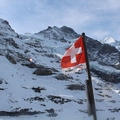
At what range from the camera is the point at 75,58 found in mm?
8031

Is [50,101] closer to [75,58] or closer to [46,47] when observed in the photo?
[75,58]

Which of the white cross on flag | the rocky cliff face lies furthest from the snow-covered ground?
the rocky cliff face

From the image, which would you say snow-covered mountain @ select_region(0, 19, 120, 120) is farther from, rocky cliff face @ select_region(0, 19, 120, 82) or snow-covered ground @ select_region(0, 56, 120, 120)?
rocky cliff face @ select_region(0, 19, 120, 82)

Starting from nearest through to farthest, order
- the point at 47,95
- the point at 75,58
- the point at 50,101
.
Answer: the point at 75,58 → the point at 50,101 → the point at 47,95

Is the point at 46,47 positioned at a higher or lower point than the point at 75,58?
higher

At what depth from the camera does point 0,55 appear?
52094mm

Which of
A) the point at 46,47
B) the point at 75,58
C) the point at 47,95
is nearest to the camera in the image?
the point at 75,58

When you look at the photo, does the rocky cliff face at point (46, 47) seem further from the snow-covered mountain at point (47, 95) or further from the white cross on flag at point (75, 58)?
the white cross on flag at point (75, 58)

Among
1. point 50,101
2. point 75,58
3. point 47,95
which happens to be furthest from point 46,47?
point 75,58

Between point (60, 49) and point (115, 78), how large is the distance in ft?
110

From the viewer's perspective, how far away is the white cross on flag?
7820mm

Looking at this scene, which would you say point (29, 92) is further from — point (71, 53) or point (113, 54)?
point (113, 54)

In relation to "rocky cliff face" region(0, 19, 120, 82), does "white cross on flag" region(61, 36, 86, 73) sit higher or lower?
lower

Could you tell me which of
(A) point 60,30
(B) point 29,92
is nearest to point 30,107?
(B) point 29,92
